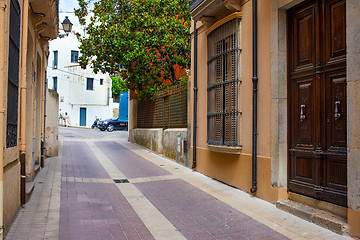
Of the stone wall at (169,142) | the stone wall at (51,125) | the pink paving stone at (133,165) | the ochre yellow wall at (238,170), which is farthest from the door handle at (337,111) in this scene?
the stone wall at (51,125)

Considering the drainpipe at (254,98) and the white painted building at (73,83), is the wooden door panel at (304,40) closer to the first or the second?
the drainpipe at (254,98)

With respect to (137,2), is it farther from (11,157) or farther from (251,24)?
(11,157)

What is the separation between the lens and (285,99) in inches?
247

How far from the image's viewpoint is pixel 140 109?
60.0ft

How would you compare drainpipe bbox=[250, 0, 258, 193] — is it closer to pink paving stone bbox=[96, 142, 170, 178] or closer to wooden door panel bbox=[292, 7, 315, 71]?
wooden door panel bbox=[292, 7, 315, 71]

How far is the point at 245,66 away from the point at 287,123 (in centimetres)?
173

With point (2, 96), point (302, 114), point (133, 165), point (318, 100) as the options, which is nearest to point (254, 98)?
point (302, 114)

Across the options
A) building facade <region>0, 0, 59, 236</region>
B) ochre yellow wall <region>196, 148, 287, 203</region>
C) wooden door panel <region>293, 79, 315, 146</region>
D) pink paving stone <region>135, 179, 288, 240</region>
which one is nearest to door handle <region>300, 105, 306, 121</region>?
wooden door panel <region>293, 79, 315, 146</region>

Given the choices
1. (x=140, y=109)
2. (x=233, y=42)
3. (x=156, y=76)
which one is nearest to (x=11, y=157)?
(x=233, y=42)

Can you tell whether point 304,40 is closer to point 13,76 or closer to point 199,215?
point 199,215

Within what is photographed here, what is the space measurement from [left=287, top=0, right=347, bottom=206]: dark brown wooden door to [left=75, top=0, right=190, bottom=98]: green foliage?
9133 millimetres

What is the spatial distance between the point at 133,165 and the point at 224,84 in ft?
15.9

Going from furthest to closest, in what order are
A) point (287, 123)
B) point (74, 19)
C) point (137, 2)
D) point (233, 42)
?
1. point (74, 19)
2. point (137, 2)
3. point (233, 42)
4. point (287, 123)

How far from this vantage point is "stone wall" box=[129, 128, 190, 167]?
11234 millimetres
